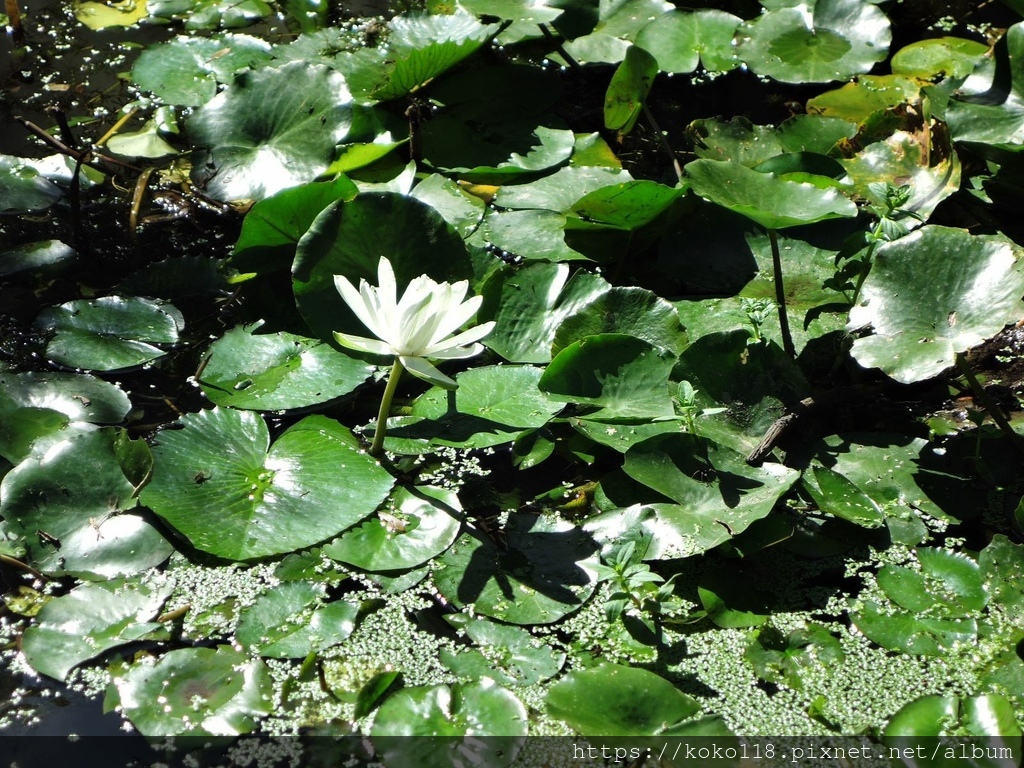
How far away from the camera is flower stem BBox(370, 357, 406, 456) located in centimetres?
174

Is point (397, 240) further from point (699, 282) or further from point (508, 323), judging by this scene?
point (699, 282)

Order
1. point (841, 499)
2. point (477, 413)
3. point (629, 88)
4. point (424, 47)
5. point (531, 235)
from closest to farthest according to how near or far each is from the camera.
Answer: point (841, 499), point (477, 413), point (531, 235), point (629, 88), point (424, 47)

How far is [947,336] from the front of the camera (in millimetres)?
1757

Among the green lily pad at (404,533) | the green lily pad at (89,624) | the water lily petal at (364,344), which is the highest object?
the water lily petal at (364,344)

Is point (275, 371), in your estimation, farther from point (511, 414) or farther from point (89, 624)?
point (89, 624)

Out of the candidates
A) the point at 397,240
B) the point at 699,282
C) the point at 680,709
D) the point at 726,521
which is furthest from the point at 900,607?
the point at 397,240

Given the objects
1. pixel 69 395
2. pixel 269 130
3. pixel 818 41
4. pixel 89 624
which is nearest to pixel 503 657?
pixel 89 624

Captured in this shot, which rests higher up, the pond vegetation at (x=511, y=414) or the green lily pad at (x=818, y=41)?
the green lily pad at (x=818, y=41)

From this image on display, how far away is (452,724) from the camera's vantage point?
4.80 feet

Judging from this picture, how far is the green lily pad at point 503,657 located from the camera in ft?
5.11

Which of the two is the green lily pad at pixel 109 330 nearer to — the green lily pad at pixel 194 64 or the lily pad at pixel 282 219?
the lily pad at pixel 282 219

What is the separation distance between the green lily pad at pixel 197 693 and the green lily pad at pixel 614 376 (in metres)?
0.81

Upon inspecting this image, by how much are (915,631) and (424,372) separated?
3.32ft

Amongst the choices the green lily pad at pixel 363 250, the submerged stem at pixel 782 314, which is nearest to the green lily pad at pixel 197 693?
the green lily pad at pixel 363 250
